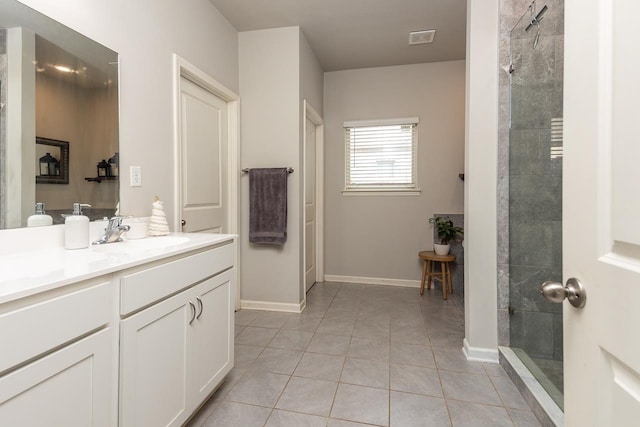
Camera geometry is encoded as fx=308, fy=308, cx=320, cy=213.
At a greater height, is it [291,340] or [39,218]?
[39,218]

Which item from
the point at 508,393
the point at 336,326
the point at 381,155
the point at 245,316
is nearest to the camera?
the point at 508,393

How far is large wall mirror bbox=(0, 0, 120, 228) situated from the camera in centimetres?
114

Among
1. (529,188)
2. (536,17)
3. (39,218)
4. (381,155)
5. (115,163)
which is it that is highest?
(536,17)

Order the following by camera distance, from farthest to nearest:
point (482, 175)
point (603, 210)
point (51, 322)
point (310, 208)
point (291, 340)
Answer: point (310, 208) → point (291, 340) → point (482, 175) → point (51, 322) → point (603, 210)

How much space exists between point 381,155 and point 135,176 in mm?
2837

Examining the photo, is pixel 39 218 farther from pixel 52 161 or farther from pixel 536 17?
pixel 536 17

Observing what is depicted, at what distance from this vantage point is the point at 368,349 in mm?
2191

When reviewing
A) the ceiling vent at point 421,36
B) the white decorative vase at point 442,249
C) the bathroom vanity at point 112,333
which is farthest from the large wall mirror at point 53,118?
the white decorative vase at point 442,249

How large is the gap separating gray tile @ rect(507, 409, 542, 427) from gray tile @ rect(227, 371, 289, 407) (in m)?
1.18

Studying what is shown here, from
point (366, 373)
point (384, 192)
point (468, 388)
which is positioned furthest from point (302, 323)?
point (384, 192)

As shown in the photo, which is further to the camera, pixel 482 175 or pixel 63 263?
pixel 482 175

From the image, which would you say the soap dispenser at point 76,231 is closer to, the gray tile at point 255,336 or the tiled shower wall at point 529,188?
the gray tile at point 255,336

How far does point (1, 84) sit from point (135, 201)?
74 cm

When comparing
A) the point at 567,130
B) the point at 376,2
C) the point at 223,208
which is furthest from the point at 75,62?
the point at 376,2
